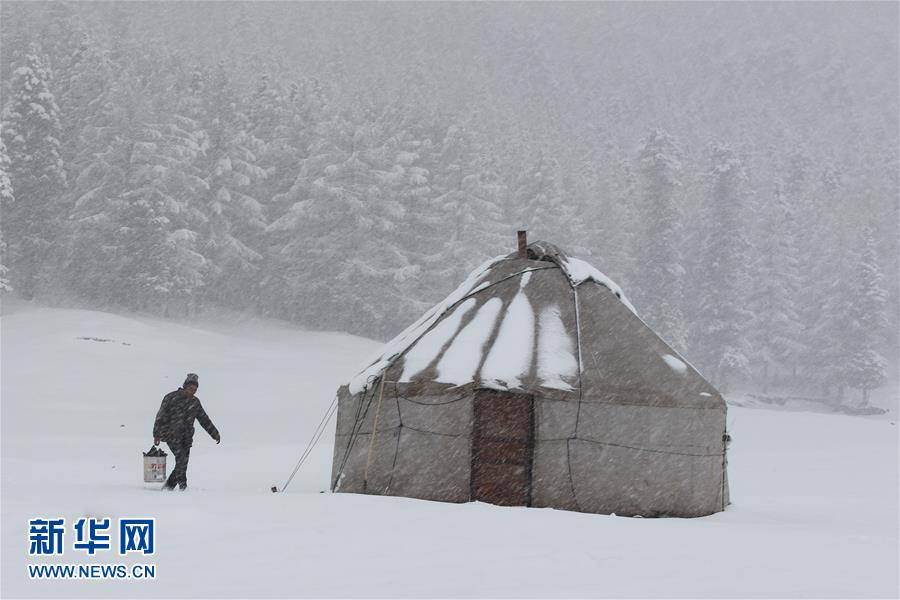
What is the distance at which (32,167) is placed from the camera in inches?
1802

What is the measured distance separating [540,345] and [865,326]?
48743 mm

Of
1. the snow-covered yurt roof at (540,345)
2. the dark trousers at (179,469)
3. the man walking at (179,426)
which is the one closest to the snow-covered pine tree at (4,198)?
the man walking at (179,426)

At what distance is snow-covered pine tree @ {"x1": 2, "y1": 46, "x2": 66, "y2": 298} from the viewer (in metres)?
45.5

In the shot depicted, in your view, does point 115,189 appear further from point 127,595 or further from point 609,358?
point 127,595

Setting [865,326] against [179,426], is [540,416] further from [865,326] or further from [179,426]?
[865,326]

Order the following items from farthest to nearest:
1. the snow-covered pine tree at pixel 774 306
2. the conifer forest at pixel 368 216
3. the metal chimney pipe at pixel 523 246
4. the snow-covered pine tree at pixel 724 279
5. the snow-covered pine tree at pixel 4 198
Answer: the snow-covered pine tree at pixel 774 306, the snow-covered pine tree at pixel 724 279, the conifer forest at pixel 368 216, the snow-covered pine tree at pixel 4 198, the metal chimney pipe at pixel 523 246

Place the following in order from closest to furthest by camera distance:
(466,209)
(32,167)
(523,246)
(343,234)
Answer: (523,246) < (32,167) < (343,234) < (466,209)

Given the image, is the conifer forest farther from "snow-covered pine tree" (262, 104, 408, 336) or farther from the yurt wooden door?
the yurt wooden door

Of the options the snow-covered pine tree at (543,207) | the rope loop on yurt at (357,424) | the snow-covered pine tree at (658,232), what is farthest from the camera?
the snow-covered pine tree at (658,232)

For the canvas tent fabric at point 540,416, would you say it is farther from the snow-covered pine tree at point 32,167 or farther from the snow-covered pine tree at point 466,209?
the snow-covered pine tree at point 32,167

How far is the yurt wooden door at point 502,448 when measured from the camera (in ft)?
37.3

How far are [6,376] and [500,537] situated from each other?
21828 millimetres

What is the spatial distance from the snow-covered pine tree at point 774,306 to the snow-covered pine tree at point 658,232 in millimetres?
4379

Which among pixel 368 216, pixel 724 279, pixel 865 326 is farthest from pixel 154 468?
pixel 865 326
